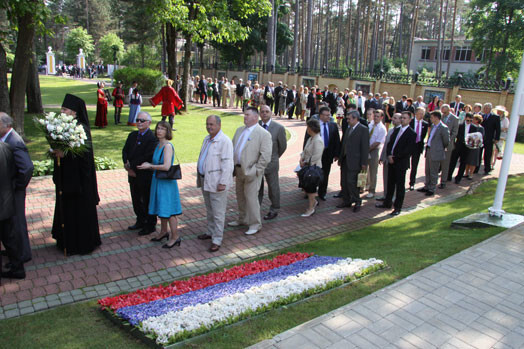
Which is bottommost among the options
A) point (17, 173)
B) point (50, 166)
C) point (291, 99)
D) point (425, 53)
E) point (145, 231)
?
point (145, 231)

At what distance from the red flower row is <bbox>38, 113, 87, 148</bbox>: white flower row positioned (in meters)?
2.18

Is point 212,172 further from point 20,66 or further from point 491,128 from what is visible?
point 20,66

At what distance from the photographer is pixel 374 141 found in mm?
9578

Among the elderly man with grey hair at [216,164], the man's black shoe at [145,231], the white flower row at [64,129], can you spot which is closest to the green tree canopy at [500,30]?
the elderly man with grey hair at [216,164]

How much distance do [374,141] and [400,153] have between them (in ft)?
4.55

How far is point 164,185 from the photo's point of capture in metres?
6.29

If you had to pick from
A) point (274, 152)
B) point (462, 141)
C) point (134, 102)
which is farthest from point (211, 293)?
point (134, 102)

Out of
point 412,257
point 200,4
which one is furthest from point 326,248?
point 200,4

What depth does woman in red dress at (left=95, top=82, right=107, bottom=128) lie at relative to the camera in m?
16.1

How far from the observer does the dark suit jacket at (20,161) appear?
17.1 ft

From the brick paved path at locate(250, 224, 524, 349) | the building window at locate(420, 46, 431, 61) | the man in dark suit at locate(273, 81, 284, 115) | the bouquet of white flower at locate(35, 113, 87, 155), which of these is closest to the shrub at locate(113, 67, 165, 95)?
the man in dark suit at locate(273, 81, 284, 115)

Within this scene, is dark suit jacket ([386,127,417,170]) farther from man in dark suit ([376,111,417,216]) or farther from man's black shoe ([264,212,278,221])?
man's black shoe ([264,212,278,221])

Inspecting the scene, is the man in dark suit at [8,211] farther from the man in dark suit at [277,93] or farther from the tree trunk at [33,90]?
the man in dark suit at [277,93]

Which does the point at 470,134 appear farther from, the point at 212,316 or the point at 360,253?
the point at 212,316
